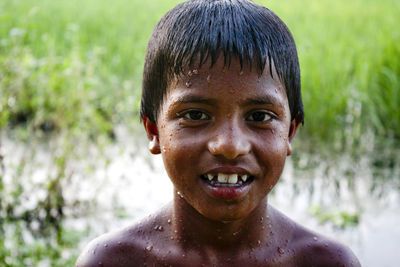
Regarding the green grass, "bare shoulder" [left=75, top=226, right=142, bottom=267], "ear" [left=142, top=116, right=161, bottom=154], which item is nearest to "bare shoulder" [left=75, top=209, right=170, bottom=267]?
"bare shoulder" [left=75, top=226, right=142, bottom=267]

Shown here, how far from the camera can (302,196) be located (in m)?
3.68

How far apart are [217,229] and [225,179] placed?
294 millimetres

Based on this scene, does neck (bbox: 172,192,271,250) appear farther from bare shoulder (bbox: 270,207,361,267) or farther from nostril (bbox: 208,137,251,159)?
nostril (bbox: 208,137,251,159)

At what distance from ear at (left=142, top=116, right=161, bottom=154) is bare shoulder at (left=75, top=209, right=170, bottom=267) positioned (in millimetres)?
253

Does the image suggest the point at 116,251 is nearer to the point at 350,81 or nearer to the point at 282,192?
the point at 282,192

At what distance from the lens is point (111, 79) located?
5152mm

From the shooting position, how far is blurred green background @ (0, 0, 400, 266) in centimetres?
326

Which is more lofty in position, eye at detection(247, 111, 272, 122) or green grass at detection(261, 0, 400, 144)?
eye at detection(247, 111, 272, 122)

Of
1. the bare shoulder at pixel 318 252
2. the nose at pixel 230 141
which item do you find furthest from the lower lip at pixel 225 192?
the bare shoulder at pixel 318 252

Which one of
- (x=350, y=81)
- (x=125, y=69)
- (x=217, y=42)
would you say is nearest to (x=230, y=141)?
(x=217, y=42)

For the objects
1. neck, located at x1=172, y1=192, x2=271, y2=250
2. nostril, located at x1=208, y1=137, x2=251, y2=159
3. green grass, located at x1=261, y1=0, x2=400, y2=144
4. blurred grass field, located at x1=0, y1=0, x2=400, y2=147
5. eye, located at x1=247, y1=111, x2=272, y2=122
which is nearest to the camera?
nostril, located at x1=208, y1=137, x2=251, y2=159

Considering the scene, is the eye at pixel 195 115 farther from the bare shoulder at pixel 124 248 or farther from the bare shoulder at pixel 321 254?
the bare shoulder at pixel 321 254

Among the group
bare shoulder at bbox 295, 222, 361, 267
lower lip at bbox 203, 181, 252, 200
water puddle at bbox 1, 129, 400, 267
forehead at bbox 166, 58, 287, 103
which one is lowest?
water puddle at bbox 1, 129, 400, 267

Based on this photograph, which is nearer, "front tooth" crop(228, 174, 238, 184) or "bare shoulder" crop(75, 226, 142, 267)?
"front tooth" crop(228, 174, 238, 184)
